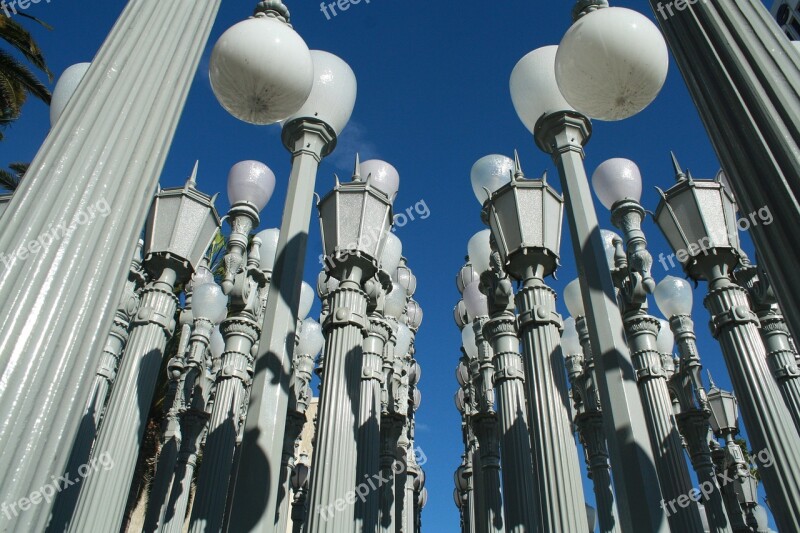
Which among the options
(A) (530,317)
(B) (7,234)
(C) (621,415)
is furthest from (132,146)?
(A) (530,317)

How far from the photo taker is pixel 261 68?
5.62 m

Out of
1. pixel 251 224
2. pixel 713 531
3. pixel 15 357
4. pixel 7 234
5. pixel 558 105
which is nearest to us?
pixel 15 357

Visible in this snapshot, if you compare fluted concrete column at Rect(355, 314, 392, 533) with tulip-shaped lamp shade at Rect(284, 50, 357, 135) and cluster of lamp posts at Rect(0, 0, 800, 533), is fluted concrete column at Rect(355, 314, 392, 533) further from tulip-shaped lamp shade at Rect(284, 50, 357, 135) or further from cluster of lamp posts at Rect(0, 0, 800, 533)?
tulip-shaped lamp shade at Rect(284, 50, 357, 135)

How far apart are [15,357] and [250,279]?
7.94 meters

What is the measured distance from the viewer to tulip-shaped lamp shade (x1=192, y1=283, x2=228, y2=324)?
40.0ft

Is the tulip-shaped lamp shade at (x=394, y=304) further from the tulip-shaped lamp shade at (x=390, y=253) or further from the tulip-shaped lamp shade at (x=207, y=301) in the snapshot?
the tulip-shaped lamp shade at (x=207, y=301)

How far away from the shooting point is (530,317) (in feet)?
26.0

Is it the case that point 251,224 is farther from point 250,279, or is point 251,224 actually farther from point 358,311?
point 358,311

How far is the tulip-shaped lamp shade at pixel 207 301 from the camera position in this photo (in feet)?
40.0

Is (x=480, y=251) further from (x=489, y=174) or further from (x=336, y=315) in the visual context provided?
(x=336, y=315)

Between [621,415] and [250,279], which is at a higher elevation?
[250,279]

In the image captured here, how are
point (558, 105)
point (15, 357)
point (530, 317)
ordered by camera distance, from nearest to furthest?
point (15, 357)
point (558, 105)
point (530, 317)

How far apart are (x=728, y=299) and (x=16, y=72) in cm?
1412

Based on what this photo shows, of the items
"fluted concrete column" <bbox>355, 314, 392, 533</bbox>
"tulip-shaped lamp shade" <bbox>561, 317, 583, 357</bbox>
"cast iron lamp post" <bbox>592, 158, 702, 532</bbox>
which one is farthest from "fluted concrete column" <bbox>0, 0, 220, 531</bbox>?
"tulip-shaped lamp shade" <bbox>561, 317, 583, 357</bbox>
